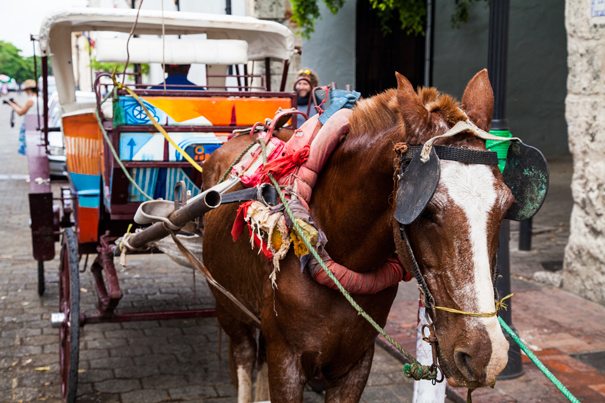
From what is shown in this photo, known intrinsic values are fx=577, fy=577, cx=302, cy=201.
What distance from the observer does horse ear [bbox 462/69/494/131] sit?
6.52ft

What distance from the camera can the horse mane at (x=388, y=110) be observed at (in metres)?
1.93

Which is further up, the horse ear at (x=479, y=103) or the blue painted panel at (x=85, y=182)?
the horse ear at (x=479, y=103)

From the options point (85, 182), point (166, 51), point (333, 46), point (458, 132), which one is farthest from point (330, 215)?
point (333, 46)

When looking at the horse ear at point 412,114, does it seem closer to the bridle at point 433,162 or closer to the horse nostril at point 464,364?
the bridle at point 433,162

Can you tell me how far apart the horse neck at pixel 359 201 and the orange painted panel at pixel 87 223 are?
262cm

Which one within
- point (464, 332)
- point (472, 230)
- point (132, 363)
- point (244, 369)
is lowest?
point (132, 363)

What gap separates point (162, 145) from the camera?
4.05 metres

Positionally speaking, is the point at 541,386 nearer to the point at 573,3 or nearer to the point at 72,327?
the point at 72,327

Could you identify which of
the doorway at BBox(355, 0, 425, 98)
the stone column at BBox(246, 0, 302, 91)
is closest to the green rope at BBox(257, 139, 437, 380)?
the stone column at BBox(246, 0, 302, 91)

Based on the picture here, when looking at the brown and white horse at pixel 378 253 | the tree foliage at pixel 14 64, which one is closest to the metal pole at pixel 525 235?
the brown and white horse at pixel 378 253

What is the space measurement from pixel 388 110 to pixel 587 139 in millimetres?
4264

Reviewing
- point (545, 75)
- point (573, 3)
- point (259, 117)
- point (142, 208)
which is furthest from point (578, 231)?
point (545, 75)

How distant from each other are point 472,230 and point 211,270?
6.73ft

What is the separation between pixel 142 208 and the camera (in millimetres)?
3119
